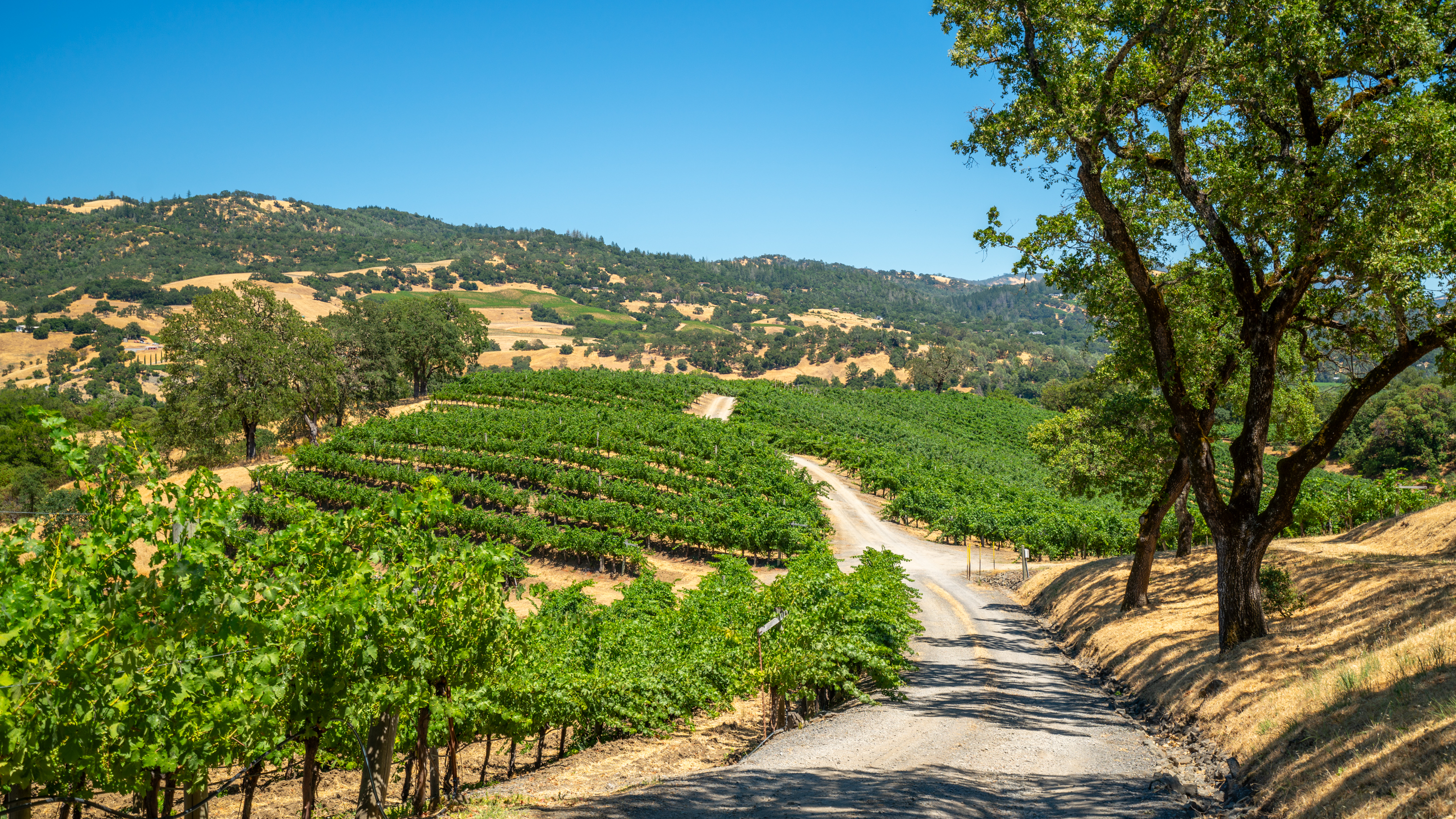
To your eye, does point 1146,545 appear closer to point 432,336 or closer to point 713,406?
point 713,406

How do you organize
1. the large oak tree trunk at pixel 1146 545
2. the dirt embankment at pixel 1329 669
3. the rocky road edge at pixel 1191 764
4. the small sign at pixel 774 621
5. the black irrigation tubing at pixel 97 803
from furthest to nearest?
the large oak tree trunk at pixel 1146 545, the small sign at pixel 774 621, the rocky road edge at pixel 1191 764, the dirt embankment at pixel 1329 669, the black irrigation tubing at pixel 97 803

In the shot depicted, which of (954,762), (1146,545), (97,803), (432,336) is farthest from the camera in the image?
(432,336)

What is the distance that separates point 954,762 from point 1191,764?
9.46 feet

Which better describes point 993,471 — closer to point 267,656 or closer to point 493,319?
point 267,656

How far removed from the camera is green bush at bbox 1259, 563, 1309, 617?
41.3 ft

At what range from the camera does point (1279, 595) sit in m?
12.6

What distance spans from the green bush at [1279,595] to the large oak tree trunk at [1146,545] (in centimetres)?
303

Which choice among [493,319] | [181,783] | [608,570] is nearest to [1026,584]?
[608,570]

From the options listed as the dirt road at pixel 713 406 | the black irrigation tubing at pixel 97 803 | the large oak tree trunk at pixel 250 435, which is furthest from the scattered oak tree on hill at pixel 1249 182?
the large oak tree trunk at pixel 250 435

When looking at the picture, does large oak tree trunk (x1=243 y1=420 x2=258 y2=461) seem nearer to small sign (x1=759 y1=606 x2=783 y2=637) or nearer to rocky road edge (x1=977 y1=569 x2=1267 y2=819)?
small sign (x1=759 y1=606 x2=783 y2=637)

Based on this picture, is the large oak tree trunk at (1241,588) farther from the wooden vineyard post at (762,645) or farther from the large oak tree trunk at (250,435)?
the large oak tree trunk at (250,435)

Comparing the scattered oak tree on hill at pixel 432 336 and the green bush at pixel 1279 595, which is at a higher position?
the scattered oak tree on hill at pixel 432 336

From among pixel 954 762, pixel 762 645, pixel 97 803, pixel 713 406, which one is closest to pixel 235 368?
pixel 713 406

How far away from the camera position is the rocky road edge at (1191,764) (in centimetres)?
789
